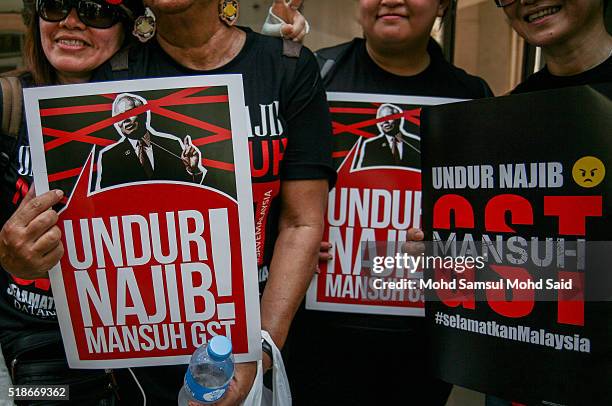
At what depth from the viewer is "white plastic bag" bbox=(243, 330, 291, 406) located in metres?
1.55

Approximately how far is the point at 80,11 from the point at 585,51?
1314 mm

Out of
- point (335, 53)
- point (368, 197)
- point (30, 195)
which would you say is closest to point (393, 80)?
point (335, 53)

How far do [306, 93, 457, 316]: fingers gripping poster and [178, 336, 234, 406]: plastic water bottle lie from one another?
623 mm

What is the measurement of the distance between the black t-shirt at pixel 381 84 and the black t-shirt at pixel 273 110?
41 centimetres

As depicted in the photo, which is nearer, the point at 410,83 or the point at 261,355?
the point at 261,355

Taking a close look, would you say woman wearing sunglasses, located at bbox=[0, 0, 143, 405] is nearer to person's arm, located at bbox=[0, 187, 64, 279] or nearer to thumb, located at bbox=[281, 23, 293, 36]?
person's arm, located at bbox=[0, 187, 64, 279]

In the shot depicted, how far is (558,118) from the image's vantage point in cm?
148

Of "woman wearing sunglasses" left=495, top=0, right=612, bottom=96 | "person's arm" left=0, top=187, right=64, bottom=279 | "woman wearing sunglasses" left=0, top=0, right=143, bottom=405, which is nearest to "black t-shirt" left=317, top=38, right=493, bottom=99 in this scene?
"woman wearing sunglasses" left=495, top=0, right=612, bottom=96

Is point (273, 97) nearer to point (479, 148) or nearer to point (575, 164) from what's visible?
point (479, 148)

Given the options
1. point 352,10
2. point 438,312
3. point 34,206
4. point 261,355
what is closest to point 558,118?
point 438,312

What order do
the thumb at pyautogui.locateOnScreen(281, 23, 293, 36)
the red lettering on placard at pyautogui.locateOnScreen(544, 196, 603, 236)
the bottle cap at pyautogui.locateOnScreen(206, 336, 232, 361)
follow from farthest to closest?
the thumb at pyautogui.locateOnScreen(281, 23, 293, 36), the red lettering on placard at pyautogui.locateOnScreen(544, 196, 603, 236), the bottle cap at pyautogui.locateOnScreen(206, 336, 232, 361)

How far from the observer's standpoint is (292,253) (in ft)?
5.52

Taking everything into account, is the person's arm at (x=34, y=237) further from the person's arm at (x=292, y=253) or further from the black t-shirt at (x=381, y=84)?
A: the black t-shirt at (x=381, y=84)

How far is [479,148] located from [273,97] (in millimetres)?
542
